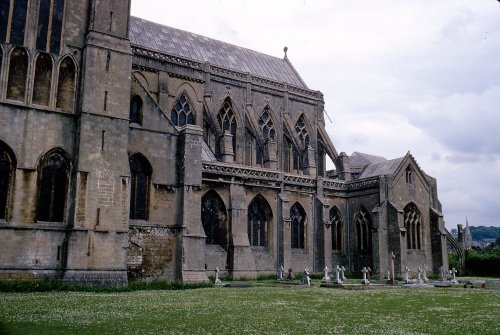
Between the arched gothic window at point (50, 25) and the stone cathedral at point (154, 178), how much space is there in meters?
0.06

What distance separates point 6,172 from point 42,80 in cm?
462

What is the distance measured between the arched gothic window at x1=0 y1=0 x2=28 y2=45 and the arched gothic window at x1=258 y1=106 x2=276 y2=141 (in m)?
21.8

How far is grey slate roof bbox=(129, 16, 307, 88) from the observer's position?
129 feet

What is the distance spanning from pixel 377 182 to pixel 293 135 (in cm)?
826

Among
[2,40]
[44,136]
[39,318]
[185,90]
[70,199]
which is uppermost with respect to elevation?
[185,90]

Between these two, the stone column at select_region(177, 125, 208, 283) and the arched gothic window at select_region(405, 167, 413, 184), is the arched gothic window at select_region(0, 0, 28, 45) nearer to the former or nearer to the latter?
the stone column at select_region(177, 125, 208, 283)

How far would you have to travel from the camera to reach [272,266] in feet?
115

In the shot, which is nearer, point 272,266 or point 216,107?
point 272,266

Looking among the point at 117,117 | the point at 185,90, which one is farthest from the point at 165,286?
the point at 185,90

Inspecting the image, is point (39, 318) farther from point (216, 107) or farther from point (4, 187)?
point (216, 107)

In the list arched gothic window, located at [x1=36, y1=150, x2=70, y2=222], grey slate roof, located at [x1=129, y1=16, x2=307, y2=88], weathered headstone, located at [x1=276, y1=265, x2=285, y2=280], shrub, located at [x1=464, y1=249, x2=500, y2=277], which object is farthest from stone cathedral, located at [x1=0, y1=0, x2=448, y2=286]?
shrub, located at [x1=464, y1=249, x2=500, y2=277]

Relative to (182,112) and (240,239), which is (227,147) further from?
(240,239)

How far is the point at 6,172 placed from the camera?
22.1 m

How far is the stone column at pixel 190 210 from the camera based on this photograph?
2606cm
